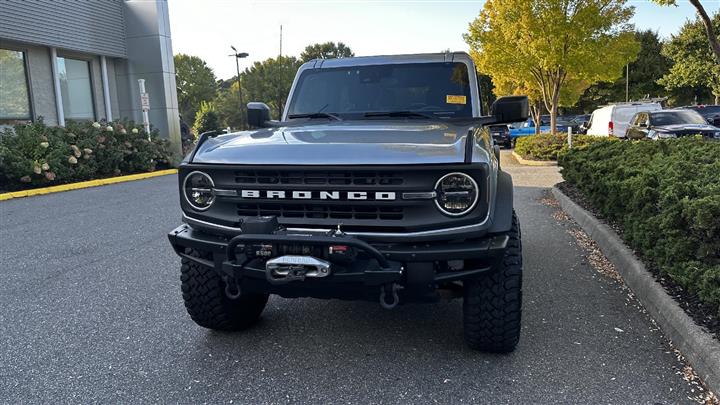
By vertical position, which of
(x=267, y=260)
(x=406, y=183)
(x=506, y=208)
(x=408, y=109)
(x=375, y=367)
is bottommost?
(x=375, y=367)

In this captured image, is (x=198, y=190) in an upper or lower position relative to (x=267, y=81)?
lower

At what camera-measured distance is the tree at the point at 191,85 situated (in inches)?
2959

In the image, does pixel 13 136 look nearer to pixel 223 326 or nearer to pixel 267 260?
pixel 223 326

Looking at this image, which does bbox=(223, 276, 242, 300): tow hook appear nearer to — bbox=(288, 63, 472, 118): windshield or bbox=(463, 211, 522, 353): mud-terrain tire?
bbox=(463, 211, 522, 353): mud-terrain tire

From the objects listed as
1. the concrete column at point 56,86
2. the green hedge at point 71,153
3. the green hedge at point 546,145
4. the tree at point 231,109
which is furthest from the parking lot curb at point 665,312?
the tree at point 231,109

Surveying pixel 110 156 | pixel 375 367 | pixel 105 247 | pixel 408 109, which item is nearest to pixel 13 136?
pixel 110 156

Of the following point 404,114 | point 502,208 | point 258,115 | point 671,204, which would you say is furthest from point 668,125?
point 502,208

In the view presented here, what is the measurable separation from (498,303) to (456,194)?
69 centimetres

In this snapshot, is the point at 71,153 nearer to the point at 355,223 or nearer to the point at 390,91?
the point at 390,91

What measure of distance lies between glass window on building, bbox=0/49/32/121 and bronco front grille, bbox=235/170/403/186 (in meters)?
14.2

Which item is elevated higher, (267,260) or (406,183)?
(406,183)

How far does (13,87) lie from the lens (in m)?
14.7

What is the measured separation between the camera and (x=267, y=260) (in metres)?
2.84

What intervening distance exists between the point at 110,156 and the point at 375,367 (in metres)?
12.9
